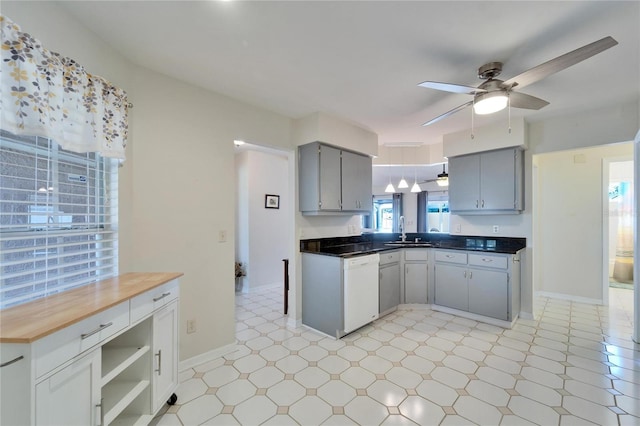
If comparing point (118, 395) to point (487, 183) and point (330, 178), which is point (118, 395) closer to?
point (330, 178)

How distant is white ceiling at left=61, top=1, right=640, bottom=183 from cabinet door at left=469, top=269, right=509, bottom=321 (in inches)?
81.7

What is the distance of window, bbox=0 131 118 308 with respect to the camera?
1297 mm

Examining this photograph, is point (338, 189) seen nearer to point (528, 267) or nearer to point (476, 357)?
point (476, 357)

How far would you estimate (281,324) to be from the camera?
128 inches

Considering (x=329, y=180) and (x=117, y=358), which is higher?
(x=329, y=180)

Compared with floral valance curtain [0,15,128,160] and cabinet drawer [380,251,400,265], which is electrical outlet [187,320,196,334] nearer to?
floral valance curtain [0,15,128,160]

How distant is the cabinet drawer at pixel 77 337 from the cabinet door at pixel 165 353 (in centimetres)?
30

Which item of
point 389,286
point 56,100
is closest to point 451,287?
point 389,286

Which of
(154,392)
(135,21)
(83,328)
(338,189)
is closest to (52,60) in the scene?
(135,21)

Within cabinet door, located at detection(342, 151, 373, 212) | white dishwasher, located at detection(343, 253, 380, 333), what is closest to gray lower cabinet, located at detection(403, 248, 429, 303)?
white dishwasher, located at detection(343, 253, 380, 333)

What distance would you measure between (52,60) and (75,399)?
1625 mm

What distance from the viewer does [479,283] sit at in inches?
130

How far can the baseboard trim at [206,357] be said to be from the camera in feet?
7.46

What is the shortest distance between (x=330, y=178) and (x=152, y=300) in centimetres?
224
